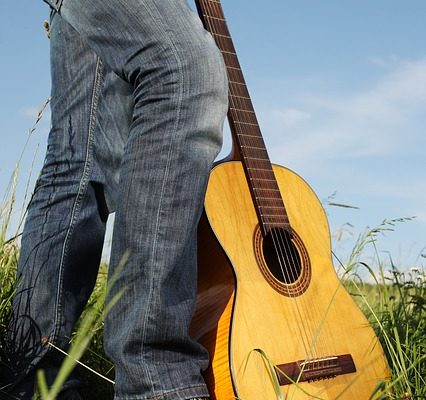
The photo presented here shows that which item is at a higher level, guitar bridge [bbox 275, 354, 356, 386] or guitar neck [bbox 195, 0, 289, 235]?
guitar neck [bbox 195, 0, 289, 235]

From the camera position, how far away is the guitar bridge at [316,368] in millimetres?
1665

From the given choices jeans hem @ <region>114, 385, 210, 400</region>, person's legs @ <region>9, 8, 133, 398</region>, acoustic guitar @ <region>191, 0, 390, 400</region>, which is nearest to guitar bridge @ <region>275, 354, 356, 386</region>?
acoustic guitar @ <region>191, 0, 390, 400</region>

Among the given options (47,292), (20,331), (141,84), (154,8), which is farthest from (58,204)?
(154,8)

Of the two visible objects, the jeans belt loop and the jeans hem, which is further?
the jeans belt loop

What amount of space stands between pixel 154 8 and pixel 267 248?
73cm

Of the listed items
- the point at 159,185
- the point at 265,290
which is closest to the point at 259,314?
the point at 265,290

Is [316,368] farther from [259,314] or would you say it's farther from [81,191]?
[81,191]

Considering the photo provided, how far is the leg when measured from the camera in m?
1.47

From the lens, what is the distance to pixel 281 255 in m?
1.89

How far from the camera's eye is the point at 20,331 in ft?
5.93

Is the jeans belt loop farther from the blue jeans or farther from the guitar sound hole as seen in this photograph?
the guitar sound hole

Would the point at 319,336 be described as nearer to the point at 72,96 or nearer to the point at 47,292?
the point at 47,292

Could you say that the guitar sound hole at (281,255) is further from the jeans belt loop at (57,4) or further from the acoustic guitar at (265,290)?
the jeans belt loop at (57,4)

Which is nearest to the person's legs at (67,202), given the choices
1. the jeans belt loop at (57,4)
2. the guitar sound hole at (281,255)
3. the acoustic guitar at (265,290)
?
the jeans belt loop at (57,4)
